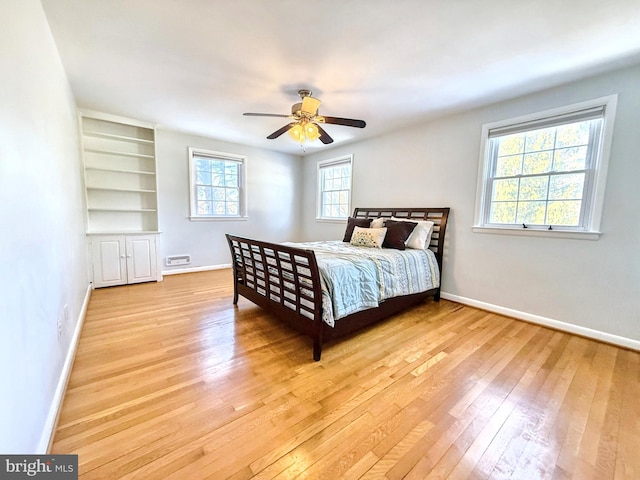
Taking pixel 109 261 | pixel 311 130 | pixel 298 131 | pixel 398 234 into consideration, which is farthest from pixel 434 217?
pixel 109 261

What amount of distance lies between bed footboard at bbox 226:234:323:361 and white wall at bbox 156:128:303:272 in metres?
2.18

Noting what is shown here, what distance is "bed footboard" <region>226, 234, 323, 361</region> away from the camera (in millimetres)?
2137

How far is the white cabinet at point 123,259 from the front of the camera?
3768mm

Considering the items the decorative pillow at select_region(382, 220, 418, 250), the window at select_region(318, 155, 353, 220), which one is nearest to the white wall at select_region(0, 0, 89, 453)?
the decorative pillow at select_region(382, 220, 418, 250)

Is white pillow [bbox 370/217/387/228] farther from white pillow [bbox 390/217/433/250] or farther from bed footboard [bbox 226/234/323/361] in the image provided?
bed footboard [bbox 226/234/323/361]

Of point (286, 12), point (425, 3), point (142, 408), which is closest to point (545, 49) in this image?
point (425, 3)

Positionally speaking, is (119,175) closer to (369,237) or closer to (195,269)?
(195,269)

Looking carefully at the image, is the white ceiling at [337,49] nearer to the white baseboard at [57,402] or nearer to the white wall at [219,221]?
the white wall at [219,221]

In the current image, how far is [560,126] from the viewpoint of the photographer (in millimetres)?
2740

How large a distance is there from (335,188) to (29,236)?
4597 millimetres

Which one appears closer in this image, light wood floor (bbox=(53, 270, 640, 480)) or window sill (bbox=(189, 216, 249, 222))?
light wood floor (bbox=(53, 270, 640, 480))

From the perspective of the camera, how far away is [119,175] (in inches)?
162

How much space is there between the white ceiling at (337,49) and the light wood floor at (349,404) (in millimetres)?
2457

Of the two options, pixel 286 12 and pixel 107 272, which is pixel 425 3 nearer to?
pixel 286 12
